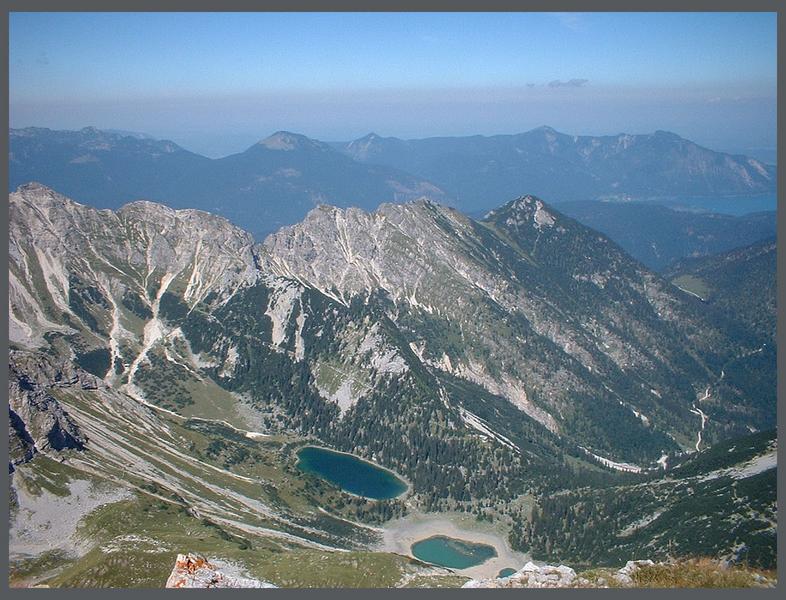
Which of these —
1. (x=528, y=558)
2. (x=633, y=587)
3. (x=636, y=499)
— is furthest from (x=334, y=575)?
(x=636, y=499)

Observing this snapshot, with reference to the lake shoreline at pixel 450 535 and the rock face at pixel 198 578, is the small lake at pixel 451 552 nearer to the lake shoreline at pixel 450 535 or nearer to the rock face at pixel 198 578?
the lake shoreline at pixel 450 535

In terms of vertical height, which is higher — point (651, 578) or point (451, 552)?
point (651, 578)

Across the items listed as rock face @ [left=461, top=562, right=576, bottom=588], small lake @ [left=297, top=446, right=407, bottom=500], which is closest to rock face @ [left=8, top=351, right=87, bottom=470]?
small lake @ [left=297, top=446, right=407, bottom=500]

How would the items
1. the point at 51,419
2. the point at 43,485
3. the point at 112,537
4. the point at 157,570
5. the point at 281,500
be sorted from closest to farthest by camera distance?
the point at 157,570 < the point at 112,537 < the point at 43,485 < the point at 51,419 < the point at 281,500

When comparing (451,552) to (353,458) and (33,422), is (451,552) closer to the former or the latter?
(353,458)

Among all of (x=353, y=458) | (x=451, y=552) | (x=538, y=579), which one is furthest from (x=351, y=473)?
(x=538, y=579)

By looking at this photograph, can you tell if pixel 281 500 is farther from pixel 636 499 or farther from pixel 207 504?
pixel 636 499

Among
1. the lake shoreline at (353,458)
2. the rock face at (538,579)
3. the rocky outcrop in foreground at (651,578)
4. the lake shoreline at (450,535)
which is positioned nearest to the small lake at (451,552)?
the lake shoreline at (450,535)

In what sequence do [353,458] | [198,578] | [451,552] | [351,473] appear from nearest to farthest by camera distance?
→ [198,578] < [451,552] < [351,473] < [353,458]
